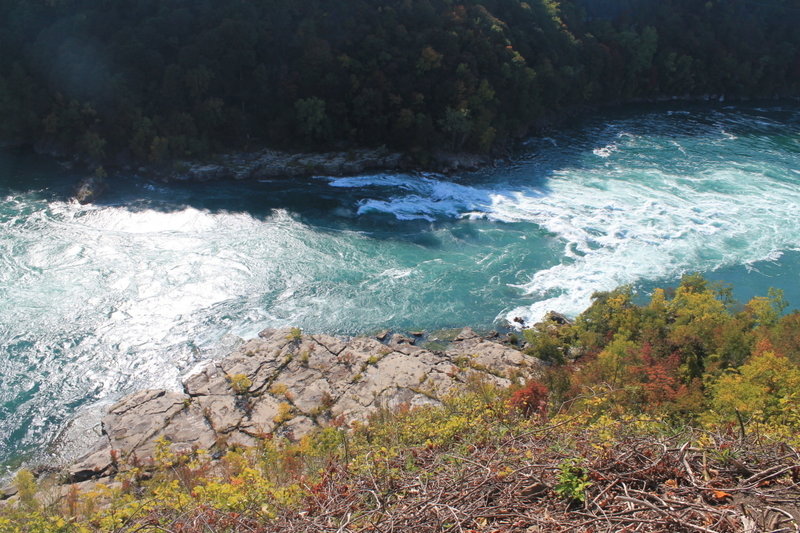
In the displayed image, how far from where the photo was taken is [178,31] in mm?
45312

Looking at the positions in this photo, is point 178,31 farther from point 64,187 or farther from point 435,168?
point 435,168

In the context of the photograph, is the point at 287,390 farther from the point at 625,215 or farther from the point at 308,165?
the point at 625,215

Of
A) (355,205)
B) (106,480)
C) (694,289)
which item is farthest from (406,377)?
(355,205)

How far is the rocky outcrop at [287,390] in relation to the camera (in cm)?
1981

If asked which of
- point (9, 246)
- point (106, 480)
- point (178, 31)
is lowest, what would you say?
point (106, 480)

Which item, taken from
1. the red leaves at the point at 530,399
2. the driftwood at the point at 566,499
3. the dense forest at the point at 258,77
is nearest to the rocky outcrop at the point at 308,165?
the dense forest at the point at 258,77

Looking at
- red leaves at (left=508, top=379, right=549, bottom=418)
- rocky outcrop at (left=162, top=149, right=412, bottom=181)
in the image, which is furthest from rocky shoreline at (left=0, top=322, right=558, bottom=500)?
rocky outcrop at (left=162, top=149, right=412, bottom=181)

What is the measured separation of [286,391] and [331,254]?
11.7 metres

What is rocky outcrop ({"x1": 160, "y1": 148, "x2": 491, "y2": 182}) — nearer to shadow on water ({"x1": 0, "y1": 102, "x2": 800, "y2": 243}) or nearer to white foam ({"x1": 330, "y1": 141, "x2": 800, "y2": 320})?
shadow on water ({"x1": 0, "y1": 102, "x2": 800, "y2": 243})

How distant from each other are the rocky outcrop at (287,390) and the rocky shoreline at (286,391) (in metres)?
0.04

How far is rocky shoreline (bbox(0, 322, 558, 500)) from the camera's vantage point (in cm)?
1950

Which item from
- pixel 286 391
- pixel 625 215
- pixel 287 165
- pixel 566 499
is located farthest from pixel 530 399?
pixel 287 165

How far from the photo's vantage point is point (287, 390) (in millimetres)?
22188

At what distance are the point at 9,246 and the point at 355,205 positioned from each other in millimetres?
20134
